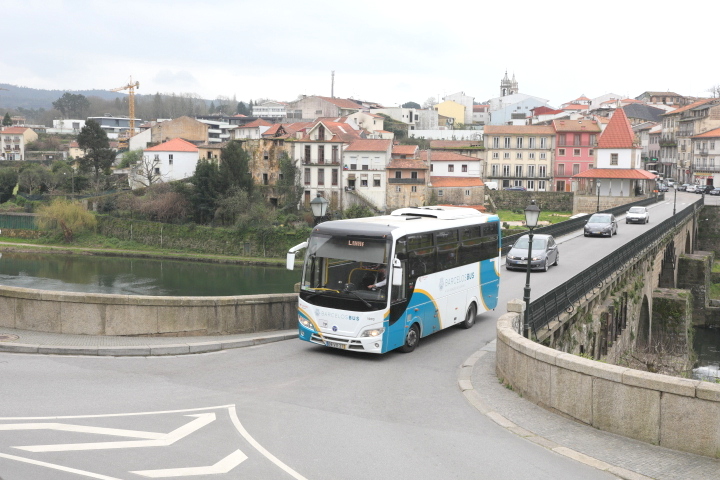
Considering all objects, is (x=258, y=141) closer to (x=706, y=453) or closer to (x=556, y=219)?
(x=556, y=219)

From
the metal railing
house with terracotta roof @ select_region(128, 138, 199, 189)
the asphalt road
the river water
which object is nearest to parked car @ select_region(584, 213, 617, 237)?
the metal railing

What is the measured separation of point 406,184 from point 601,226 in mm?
40487

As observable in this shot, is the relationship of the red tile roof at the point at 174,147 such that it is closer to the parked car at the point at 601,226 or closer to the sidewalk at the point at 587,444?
the parked car at the point at 601,226

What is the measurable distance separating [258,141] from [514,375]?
7939 centimetres

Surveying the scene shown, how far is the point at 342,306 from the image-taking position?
15375 millimetres

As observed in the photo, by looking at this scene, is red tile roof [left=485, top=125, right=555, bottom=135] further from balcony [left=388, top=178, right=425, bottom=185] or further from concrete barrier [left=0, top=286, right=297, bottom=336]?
concrete barrier [left=0, top=286, right=297, bottom=336]

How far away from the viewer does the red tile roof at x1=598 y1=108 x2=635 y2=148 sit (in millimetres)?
76625

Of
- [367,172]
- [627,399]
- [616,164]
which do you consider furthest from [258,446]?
[616,164]

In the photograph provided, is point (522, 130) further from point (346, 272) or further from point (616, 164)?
point (346, 272)

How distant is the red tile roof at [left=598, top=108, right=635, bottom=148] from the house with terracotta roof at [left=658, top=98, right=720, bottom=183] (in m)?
35.2

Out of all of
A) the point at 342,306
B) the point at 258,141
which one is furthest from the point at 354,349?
the point at 258,141

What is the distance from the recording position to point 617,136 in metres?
77.4

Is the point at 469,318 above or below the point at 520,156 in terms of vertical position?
below

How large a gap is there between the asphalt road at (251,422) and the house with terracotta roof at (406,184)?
6587 cm
